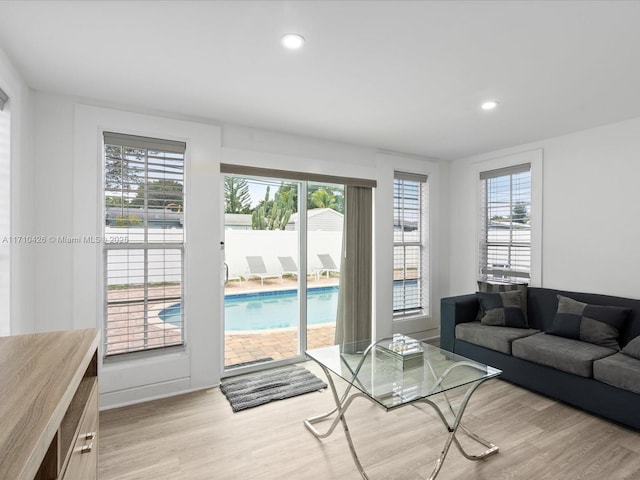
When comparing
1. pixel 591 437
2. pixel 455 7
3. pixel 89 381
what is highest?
pixel 455 7

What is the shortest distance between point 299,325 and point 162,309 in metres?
1.50

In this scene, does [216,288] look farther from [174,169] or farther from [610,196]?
[610,196]

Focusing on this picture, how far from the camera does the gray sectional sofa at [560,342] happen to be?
2.62 m

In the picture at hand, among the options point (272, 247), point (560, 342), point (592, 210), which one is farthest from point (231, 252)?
point (592, 210)

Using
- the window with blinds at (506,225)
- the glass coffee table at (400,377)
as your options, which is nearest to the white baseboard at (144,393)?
the glass coffee table at (400,377)

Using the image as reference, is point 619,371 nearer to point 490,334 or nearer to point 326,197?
point 490,334

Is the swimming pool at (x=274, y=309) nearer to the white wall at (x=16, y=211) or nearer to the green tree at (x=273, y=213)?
the green tree at (x=273, y=213)

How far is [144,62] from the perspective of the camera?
7.34 feet

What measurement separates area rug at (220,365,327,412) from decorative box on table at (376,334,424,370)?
0.86 metres

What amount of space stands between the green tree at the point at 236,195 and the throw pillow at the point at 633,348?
3548 millimetres

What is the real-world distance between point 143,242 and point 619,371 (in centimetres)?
388

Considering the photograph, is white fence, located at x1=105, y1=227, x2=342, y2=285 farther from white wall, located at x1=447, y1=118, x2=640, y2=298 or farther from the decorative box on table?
white wall, located at x1=447, y1=118, x2=640, y2=298

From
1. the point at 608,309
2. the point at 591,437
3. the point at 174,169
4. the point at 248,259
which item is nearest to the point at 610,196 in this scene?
the point at 608,309

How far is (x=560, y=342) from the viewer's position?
10.2ft
